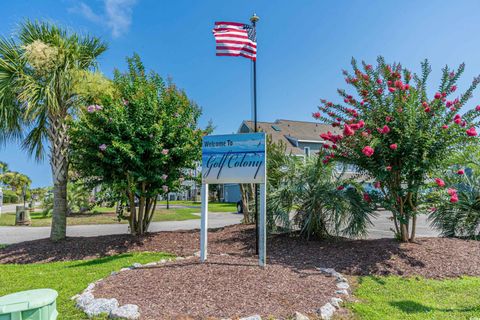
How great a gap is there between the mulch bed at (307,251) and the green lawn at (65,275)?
0.56 metres

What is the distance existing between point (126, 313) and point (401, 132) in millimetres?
5110

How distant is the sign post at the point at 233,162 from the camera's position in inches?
199

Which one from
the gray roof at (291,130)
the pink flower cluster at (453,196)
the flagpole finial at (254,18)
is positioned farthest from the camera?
the gray roof at (291,130)

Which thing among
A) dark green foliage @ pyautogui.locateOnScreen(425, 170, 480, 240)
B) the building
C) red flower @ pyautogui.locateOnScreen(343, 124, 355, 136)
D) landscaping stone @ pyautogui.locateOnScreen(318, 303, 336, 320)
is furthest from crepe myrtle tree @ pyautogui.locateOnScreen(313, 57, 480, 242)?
the building

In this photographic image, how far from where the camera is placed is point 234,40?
6.32m

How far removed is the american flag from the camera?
6.30 metres

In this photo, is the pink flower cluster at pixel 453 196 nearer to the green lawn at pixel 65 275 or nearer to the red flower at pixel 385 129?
the red flower at pixel 385 129

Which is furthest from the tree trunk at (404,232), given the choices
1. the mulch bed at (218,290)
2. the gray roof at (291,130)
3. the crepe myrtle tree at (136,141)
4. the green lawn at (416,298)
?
the gray roof at (291,130)

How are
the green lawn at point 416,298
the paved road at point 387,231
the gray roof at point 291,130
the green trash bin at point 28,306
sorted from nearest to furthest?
the green trash bin at point 28,306 → the green lawn at point 416,298 → the paved road at point 387,231 → the gray roof at point 291,130

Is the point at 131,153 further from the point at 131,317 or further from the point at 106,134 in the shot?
the point at 131,317

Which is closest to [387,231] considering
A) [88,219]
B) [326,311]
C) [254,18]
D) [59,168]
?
[326,311]

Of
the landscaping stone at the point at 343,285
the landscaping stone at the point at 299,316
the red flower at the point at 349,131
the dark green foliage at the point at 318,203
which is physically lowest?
the landscaping stone at the point at 343,285

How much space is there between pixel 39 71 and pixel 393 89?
25.6 ft

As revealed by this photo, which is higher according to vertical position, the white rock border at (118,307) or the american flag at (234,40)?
the american flag at (234,40)
